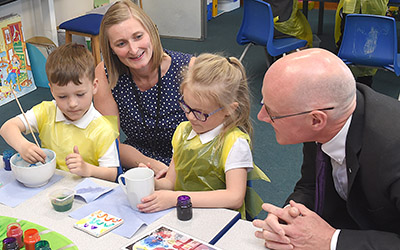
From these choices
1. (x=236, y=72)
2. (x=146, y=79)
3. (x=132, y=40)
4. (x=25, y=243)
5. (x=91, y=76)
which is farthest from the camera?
(x=146, y=79)

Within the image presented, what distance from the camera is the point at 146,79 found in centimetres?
213

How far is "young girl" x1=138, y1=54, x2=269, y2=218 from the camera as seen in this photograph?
1.64 meters

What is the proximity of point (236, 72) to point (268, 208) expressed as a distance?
529 millimetres

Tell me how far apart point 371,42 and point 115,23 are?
2090mm

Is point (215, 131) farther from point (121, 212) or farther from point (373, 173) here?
point (373, 173)

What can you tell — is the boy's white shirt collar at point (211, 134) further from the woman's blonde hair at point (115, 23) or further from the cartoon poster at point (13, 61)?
the cartoon poster at point (13, 61)

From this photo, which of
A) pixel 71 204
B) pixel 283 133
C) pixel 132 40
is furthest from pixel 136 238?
pixel 132 40

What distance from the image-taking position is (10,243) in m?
1.23

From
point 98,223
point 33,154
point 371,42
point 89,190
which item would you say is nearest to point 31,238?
point 98,223

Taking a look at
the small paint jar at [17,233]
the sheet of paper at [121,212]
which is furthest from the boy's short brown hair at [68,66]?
the small paint jar at [17,233]

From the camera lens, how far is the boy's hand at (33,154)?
5.32ft

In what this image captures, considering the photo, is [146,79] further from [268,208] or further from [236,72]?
[268,208]

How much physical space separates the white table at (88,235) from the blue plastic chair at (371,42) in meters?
2.39

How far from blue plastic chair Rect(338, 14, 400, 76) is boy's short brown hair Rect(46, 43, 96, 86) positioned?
221cm
